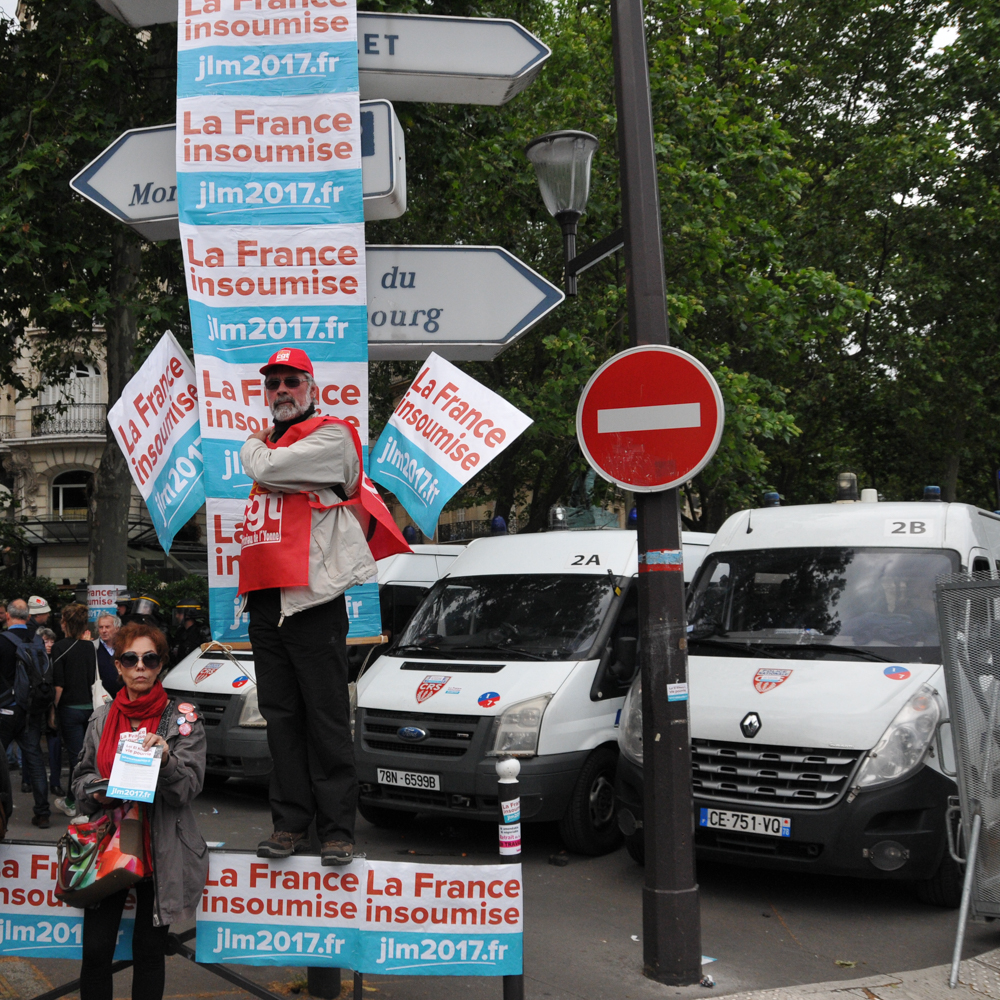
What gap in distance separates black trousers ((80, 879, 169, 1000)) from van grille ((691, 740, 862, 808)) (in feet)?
10.5

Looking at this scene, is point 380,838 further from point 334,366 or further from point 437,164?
point 437,164

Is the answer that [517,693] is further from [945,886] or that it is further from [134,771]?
[134,771]

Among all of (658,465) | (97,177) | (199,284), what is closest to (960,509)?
(658,465)

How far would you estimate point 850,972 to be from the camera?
528 centimetres

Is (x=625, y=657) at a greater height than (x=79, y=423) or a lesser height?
lesser

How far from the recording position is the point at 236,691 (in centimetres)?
946

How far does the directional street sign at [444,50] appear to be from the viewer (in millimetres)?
5023

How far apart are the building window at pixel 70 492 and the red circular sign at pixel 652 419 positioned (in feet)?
110

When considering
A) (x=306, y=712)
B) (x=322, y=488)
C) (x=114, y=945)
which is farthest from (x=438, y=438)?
(x=114, y=945)

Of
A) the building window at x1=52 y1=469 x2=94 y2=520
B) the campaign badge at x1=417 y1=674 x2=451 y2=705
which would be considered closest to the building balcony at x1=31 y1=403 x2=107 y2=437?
the building window at x1=52 y1=469 x2=94 y2=520

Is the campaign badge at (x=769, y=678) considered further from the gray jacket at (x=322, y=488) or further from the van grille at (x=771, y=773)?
the gray jacket at (x=322, y=488)

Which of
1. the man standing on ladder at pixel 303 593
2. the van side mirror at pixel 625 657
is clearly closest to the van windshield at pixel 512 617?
the van side mirror at pixel 625 657

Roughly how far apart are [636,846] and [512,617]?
2.12m

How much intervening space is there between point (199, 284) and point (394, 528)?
137cm
